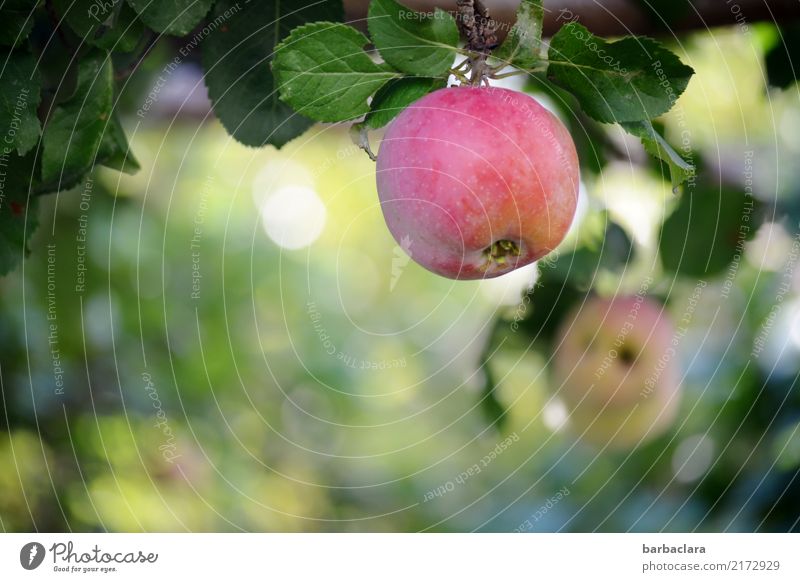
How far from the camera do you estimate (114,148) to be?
2.08 feet

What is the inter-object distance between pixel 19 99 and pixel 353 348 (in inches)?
41.3

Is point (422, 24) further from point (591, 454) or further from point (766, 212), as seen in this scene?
point (591, 454)

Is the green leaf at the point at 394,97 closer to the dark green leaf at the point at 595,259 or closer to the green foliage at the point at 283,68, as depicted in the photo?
the green foliage at the point at 283,68

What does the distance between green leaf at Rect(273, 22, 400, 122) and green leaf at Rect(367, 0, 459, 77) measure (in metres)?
0.01

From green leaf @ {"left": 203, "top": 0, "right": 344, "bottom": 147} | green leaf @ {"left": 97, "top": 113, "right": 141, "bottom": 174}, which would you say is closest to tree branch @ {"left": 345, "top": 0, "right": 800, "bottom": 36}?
green leaf @ {"left": 203, "top": 0, "right": 344, "bottom": 147}

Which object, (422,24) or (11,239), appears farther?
(11,239)

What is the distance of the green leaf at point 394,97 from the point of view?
1.58ft

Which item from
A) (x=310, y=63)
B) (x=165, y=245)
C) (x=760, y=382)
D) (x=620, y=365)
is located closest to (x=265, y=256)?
(x=165, y=245)

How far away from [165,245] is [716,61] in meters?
0.93

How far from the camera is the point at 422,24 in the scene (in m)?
0.46

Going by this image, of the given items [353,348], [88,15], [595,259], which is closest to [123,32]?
[88,15]

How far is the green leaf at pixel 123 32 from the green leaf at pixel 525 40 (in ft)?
0.80

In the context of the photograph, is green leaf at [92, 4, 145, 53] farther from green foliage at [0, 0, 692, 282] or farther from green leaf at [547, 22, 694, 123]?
green leaf at [547, 22, 694, 123]

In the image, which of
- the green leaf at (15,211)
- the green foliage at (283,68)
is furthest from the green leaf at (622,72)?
the green leaf at (15,211)
